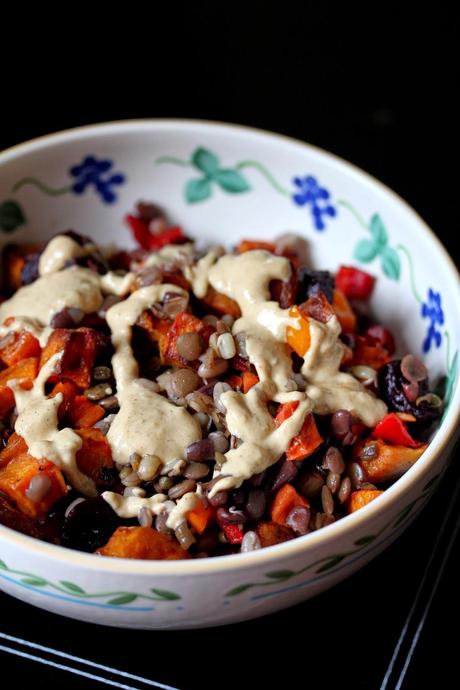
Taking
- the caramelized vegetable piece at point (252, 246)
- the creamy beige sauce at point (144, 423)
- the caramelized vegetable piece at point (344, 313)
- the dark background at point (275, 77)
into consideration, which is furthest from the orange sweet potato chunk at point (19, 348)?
the dark background at point (275, 77)

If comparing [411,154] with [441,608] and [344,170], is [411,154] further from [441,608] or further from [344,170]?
[441,608]

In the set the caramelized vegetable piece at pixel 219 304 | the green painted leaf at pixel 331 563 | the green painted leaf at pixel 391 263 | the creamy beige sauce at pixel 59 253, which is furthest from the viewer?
the green painted leaf at pixel 391 263

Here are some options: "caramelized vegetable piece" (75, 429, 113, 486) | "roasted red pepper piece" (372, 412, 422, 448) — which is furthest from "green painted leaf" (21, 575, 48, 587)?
"roasted red pepper piece" (372, 412, 422, 448)

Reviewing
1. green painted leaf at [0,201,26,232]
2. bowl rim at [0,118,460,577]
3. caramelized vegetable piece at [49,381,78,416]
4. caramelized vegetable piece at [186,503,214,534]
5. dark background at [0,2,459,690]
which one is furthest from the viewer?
dark background at [0,2,459,690]

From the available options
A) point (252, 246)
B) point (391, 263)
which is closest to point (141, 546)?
point (252, 246)

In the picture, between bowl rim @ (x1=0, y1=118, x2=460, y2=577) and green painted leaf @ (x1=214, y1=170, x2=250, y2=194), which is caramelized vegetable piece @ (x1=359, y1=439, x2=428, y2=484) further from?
green painted leaf @ (x1=214, y1=170, x2=250, y2=194)

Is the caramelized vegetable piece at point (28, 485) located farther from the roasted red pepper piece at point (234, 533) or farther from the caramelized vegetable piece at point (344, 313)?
the caramelized vegetable piece at point (344, 313)

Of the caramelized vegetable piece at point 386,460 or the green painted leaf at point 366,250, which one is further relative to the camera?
the green painted leaf at point 366,250
